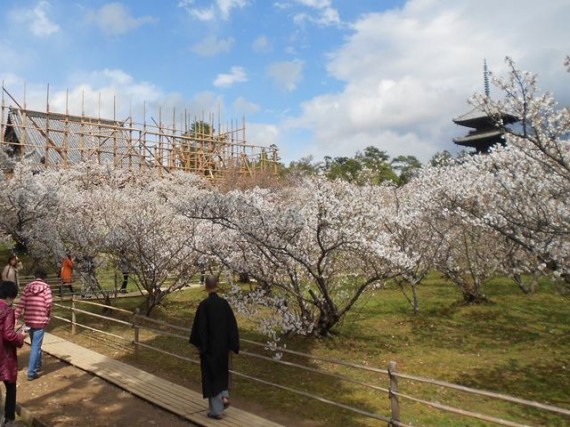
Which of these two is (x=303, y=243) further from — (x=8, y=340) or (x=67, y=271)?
(x=67, y=271)

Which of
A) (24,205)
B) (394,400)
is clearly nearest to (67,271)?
(24,205)

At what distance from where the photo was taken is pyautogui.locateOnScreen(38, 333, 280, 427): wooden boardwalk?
6031 mm

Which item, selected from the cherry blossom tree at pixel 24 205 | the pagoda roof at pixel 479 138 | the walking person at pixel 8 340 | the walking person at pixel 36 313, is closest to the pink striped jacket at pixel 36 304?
the walking person at pixel 36 313

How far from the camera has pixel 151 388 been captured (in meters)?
7.29

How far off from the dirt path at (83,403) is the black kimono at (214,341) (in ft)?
2.21

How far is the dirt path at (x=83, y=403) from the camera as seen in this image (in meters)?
6.13

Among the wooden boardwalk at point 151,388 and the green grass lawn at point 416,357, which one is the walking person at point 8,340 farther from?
the green grass lawn at point 416,357

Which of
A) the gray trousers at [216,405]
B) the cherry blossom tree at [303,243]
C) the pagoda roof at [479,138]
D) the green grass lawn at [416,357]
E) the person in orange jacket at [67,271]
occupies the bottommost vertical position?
the green grass lawn at [416,357]

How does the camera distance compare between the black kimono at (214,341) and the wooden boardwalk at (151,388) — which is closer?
the black kimono at (214,341)

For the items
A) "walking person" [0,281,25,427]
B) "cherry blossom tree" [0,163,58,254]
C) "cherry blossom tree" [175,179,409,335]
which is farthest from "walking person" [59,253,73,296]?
"walking person" [0,281,25,427]

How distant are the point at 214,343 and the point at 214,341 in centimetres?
2

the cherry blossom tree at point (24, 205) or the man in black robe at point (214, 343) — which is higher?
the cherry blossom tree at point (24, 205)

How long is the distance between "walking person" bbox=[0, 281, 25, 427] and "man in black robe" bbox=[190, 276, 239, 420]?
2076 millimetres

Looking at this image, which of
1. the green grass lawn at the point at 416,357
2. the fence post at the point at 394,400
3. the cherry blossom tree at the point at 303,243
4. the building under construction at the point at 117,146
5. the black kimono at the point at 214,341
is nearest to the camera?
the fence post at the point at 394,400
